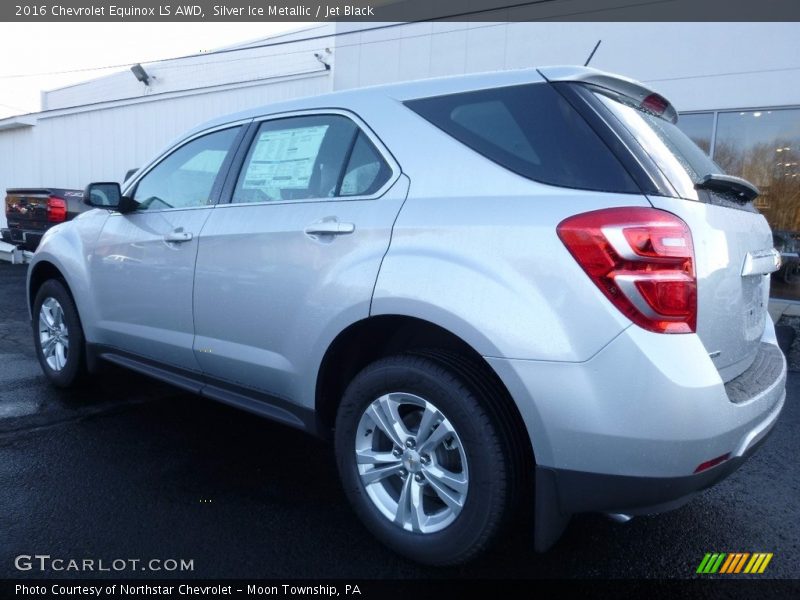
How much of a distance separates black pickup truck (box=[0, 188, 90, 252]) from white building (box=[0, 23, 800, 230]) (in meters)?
5.59

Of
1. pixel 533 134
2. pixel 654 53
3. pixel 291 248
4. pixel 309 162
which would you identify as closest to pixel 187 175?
pixel 309 162

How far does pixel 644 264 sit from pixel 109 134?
59.1ft

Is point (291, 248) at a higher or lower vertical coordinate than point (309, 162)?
lower

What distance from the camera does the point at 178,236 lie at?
129 inches

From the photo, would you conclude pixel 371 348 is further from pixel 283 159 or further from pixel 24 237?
pixel 24 237

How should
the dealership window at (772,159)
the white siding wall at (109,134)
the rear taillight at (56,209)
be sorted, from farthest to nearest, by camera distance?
the white siding wall at (109,134) → the rear taillight at (56,209) → the dealership window at (772,159)

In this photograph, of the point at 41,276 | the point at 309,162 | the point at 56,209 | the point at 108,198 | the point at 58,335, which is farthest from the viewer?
the point at 56,209

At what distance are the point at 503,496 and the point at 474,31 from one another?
402 inches

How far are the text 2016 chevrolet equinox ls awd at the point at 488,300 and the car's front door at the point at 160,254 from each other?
79mm

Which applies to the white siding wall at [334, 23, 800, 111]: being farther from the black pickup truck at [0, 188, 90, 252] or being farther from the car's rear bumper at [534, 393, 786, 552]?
the car's rear bumper at [534, 393, 786, 552]

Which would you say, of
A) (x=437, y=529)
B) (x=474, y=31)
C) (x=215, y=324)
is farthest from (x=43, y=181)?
(x=437, y=529)

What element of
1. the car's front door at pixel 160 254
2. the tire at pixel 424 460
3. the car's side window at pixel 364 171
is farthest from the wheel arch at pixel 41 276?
the tire at pixel 424 460

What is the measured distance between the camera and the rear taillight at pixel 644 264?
1.89 meters

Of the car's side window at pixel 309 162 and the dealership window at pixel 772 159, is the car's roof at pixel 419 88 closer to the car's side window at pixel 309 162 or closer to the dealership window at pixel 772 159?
the car's side window at pixel 309 162
